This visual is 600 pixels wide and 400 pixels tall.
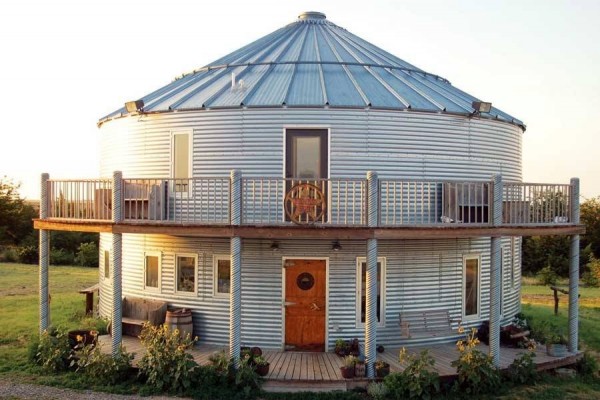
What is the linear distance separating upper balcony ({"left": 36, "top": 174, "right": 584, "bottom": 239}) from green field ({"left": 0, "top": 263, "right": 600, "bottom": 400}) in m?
3.62

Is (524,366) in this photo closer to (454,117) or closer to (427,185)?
(427,185)

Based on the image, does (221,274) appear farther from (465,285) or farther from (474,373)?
(474,373)

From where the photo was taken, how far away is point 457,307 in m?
18.1

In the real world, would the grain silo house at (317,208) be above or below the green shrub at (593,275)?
above

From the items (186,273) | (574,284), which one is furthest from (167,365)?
(574,284)

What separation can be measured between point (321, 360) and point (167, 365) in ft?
12.4

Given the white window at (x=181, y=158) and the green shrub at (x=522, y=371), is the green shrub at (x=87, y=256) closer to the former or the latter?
the white window at (x=181, y=158)

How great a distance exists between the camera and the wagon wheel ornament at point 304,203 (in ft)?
47.5

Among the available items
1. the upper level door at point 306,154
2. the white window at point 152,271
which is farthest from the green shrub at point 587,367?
the white window at point 152,271

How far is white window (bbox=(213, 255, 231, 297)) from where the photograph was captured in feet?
57.1

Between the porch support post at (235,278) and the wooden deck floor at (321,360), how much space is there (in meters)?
1.02

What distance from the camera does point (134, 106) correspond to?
18.6 m

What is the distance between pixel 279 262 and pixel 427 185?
14.6ft

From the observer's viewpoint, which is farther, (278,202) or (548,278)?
(548,278)
